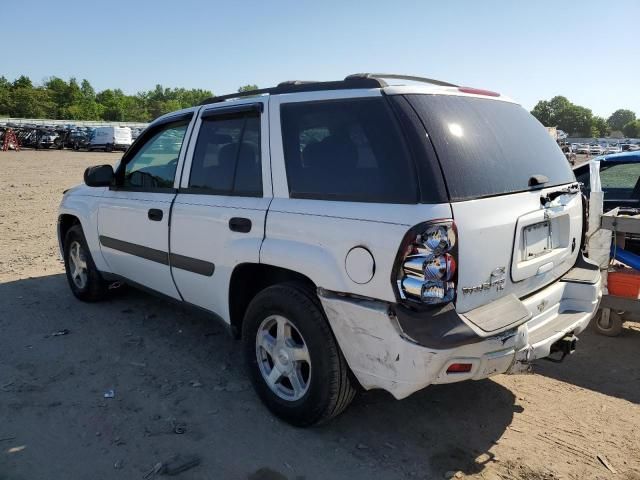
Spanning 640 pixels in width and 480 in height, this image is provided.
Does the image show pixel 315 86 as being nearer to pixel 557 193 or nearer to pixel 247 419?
pixel 557 193

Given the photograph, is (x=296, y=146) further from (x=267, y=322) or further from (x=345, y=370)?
(x=345, y=370)

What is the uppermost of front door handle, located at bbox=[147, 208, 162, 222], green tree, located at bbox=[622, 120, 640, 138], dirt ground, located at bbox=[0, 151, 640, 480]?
green tree, located at bbox=[622, 120, 640, 138]

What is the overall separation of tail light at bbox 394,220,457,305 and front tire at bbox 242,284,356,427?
60 cm

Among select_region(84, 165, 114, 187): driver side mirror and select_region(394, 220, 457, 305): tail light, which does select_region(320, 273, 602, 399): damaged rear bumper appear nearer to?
select_region(394, 220, 457, 305): tail light

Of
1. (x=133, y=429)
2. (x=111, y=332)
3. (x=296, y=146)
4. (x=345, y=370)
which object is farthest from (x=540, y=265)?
(x=111, y=332)

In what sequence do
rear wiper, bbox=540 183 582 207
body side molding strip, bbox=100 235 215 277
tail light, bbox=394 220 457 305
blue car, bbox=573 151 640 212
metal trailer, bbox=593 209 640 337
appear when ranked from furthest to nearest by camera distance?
blue car, bbox=573 151 640 212
metal trailer, bbox=593 209 640 337
body side molding strip, bbox=100 235 215 277
rear wiper, bbox=540 183 582 207
tail light, bbox=394 220 457 305

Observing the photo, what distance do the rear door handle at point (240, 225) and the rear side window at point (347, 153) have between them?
38 cm

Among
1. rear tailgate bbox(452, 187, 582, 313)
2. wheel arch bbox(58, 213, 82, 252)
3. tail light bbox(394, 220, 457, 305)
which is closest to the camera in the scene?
tail light bbox(394, 220, 457, 305)

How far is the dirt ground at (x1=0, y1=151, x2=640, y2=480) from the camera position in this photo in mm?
2775

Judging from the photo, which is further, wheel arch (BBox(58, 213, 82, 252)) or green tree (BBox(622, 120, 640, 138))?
green tree (BBox(622, 120, 640, 138))

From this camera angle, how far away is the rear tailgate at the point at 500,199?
2545 mm

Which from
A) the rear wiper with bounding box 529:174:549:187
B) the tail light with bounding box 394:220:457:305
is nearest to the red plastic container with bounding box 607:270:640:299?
the rear wiper with bounding box 529:174:549:187

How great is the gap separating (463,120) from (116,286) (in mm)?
4280

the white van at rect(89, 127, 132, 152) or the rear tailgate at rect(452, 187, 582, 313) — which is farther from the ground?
the white van at rect(89, 127, 132, 152)
